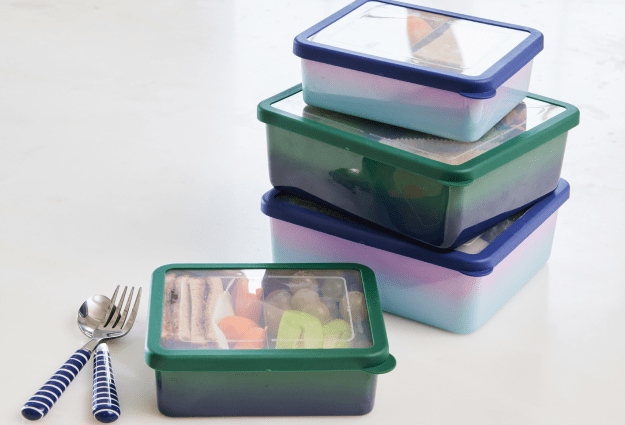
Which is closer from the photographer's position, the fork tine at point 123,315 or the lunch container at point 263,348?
the lunch container at point 263,348

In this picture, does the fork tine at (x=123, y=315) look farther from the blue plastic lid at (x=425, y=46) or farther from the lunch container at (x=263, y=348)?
the blue plastic lid at (x=425, y=46)

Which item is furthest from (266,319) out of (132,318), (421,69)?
(421,69)

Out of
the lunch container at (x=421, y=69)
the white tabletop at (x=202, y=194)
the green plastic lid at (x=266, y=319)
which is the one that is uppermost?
the lunch container at (x=421, y=69)

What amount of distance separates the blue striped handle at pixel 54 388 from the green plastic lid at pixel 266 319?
8 centimetres

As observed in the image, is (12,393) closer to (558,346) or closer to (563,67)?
(558,346)

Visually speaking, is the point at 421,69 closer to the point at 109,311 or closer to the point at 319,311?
the point at 319,311

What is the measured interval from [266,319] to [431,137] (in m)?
0.21

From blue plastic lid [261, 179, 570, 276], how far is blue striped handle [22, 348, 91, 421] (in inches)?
8.8

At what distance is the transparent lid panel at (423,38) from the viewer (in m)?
0.87

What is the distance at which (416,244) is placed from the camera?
880mm

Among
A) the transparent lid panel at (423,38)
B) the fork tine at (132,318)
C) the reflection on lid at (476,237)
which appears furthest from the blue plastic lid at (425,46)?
the fork tine at (132,318)

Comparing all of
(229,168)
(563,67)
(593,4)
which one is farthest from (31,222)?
(593,4)

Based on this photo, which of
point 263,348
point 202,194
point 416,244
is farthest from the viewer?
point 202,194

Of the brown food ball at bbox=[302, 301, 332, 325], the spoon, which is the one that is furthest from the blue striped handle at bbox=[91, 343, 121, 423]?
the brown food ball at bbox=[302, 301, 332, 325]
